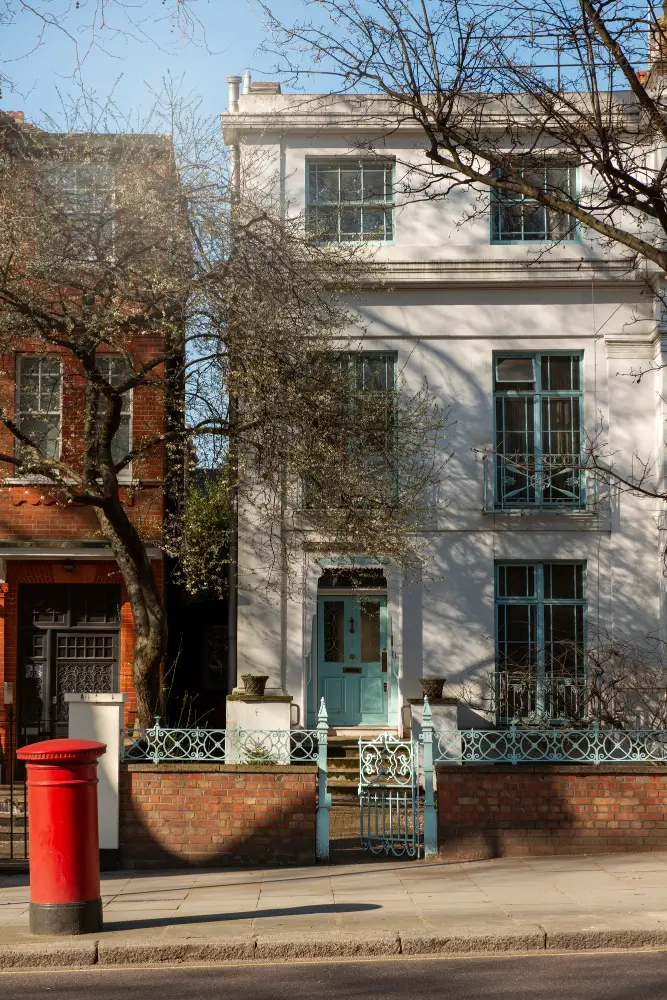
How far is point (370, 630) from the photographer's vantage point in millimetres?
18391

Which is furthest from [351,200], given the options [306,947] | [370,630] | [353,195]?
[306,947]

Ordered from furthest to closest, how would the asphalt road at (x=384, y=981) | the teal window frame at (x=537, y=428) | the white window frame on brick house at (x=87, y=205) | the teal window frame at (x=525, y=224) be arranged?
the teal window frame at (x=525, y=224) < the teal window frame at (x=537, y=428) < the white window frame on brick house at (x=87, y=205) < the asphalt road at (x=384, y=981)

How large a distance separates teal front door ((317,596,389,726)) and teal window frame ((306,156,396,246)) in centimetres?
576

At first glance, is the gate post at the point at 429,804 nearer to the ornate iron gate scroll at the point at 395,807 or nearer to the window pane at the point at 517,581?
the ornate iron gate scroll at the point at 395,807

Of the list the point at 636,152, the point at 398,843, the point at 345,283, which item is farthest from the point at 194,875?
the point at 636,152

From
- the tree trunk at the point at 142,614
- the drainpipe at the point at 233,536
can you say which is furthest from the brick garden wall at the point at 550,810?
the drainpipe at the point at 233,536

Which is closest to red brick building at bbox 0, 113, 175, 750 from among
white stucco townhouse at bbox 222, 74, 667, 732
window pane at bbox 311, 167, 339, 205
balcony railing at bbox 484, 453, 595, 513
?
white stucco townhouse at bbox 222, 74, 667, 732

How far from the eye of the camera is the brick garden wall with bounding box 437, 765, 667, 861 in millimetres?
11375

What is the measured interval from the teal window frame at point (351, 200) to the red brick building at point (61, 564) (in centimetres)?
342

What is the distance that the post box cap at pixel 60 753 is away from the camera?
8.41 metres

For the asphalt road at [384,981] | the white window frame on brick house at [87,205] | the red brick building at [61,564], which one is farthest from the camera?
the red brick building at [61,564]

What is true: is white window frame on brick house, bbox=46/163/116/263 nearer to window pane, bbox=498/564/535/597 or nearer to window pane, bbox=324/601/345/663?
window pane, bbox=324/601/345/663

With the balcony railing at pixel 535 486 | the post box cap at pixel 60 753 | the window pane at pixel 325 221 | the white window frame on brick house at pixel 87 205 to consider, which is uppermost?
the window pane at pixel 325 221

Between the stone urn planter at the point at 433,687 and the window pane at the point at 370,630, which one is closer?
the stone urn planter at the point at 433,687
